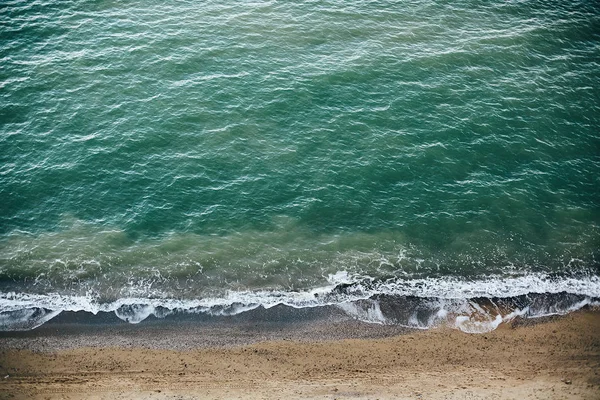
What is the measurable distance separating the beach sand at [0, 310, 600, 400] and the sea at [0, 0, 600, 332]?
195 cm

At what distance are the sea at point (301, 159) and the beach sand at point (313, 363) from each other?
1.95 metres

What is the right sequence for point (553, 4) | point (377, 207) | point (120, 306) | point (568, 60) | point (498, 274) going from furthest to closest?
point (553, 4)
point (568, 60)
point (377, 207)
point (498, 274)
point (120, 306)

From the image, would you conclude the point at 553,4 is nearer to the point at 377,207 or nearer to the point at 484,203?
the point at 484,203

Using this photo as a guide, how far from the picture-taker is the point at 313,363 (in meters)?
35.5

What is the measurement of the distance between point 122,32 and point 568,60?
175 feet

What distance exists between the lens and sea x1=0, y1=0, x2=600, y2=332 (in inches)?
1601

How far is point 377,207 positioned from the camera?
151 ft

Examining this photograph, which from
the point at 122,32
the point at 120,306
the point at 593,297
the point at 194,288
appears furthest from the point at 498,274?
the point at 122,32

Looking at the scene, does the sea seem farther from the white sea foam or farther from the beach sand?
the beach sand

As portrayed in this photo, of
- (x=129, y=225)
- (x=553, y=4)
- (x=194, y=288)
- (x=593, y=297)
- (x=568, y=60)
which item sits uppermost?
(x=553, y=4)

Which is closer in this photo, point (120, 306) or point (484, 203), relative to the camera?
point (120, 306)

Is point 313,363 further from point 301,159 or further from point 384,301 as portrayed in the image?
point 301,159

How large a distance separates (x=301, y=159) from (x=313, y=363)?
20.8 meters

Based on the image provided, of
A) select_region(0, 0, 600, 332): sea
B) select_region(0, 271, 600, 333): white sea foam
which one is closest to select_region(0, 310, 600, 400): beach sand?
select_region(0, 271, 600, 333): white sea foam
